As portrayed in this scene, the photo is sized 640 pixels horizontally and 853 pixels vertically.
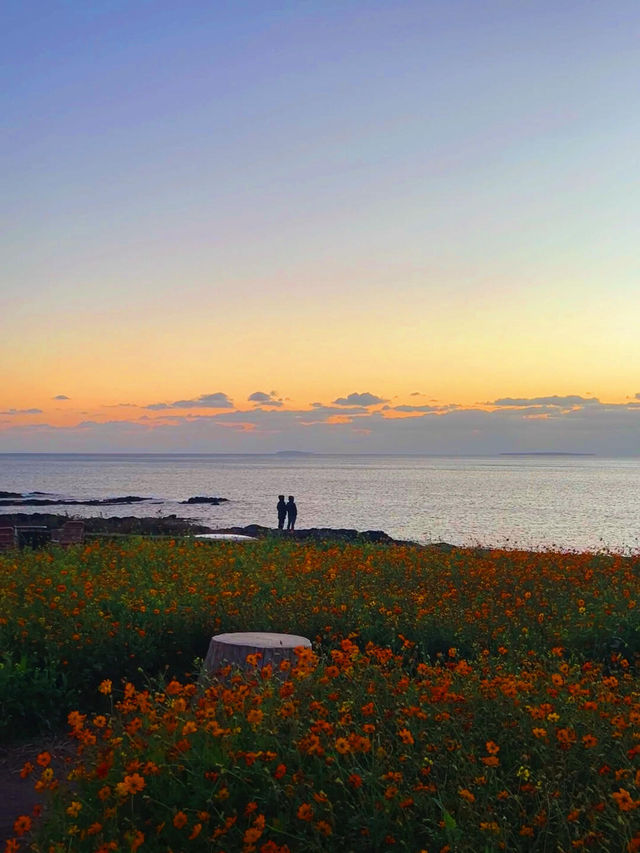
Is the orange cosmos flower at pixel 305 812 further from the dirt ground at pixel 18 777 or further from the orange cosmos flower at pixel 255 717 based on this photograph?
the dirt ground at pixel 18 777

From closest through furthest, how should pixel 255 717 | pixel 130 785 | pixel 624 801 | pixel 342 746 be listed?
pixel 624 801 < pixel 130 785 < pixel 342 746 < pixel 255 717

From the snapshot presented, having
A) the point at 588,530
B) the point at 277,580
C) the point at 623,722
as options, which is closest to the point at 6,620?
the point at 277,580

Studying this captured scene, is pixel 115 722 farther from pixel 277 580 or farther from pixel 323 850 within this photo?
pixel 277 580

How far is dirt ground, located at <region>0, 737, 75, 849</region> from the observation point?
5.75 m

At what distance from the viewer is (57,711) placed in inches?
294

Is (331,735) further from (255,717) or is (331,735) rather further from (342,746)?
(342,746)

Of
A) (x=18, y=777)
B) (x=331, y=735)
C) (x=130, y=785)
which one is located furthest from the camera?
(x=18, y=777)

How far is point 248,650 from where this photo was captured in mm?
6762

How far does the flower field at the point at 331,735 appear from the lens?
12.3 ft

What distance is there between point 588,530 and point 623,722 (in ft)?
161

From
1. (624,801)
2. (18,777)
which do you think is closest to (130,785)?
(624,801)

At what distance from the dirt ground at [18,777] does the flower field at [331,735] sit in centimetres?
18

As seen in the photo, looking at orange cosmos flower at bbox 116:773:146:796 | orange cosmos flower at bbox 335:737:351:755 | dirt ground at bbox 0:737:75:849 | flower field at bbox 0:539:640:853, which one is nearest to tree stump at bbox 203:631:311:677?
flower field at bbox 0:539:640:853

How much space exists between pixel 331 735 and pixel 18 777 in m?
3.28
